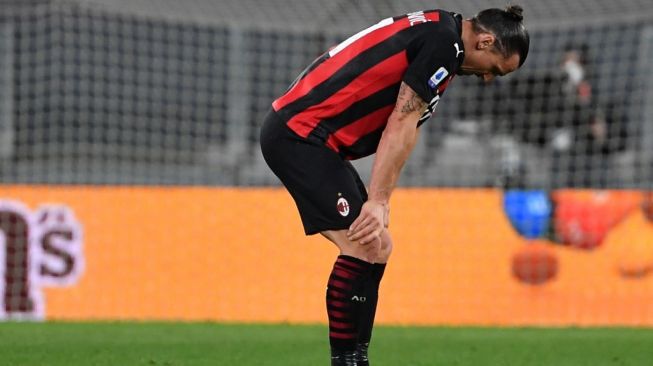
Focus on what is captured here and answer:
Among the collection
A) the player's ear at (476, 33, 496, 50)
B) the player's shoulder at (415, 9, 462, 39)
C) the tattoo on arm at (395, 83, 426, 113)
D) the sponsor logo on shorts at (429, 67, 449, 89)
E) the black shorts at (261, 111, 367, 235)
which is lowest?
the black shorts at (261, 111, 367, 235)

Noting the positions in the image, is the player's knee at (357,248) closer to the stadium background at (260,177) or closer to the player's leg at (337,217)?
the player's leg at (337,217)

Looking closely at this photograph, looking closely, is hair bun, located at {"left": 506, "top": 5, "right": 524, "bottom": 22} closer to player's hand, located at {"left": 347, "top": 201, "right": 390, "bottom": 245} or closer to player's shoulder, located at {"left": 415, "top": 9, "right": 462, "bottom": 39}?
player's shoulder, located at {"left": 415, "top": 9, "right": 462, "bottom": 39}

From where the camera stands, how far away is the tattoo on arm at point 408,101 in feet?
13.4

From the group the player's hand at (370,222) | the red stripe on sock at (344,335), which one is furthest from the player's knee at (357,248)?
the red stripe on sock at (344,335)

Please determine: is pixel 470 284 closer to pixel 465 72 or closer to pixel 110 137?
pixel 465 72

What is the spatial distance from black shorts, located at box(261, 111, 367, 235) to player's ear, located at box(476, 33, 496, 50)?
0.65 m

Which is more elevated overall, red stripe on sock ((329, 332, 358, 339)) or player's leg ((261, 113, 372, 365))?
player's leg ((261, 113, 372, 365))

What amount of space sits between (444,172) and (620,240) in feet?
12.7

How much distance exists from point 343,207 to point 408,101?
45 centimetres

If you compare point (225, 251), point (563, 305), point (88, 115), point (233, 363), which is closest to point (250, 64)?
point (88, 115)

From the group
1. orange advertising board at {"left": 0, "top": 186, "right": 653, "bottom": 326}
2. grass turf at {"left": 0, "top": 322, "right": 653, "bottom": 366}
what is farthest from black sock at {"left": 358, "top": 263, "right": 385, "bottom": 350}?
orange advertising board at {"left": 0, "top": 186, "right": 653, "bottom": 326}

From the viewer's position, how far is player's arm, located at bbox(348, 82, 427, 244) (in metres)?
4.09

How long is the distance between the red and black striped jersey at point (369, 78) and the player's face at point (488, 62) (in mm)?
75

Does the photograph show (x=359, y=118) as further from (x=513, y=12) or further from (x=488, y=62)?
(x=513, y=12)
